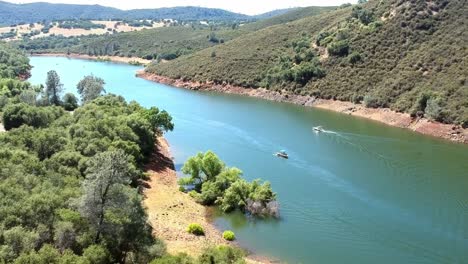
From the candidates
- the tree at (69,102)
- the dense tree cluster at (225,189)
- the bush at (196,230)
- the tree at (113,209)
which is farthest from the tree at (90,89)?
the tree at (113,209)

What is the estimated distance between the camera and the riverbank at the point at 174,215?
160 ft

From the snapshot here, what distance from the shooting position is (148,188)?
63.4m

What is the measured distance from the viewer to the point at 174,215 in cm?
5569

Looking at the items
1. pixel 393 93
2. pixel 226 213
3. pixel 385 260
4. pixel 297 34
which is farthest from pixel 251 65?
pixel 385 260

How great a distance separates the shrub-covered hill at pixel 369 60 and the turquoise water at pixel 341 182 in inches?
461

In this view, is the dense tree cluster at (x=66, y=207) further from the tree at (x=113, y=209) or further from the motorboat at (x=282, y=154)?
the motorboat at (x=282, y=154)

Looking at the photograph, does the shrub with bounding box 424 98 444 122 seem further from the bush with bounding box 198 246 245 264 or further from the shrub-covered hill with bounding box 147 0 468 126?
the bush with bounding box 198 246 245 264

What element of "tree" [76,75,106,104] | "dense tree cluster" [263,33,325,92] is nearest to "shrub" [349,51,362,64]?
"dense tree cluster" [263,33,325,92]

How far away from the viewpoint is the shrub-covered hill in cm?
11200

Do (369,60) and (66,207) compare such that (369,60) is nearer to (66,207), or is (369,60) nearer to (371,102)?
(371,102)

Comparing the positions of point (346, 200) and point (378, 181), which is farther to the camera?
point (378, 181)

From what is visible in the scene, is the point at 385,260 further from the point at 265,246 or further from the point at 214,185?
the point at 214,185

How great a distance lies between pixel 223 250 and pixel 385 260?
17917mm

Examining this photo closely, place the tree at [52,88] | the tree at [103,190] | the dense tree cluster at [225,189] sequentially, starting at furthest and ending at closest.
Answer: the tree at [52,88] < the dense tree cluster at [225,189] < the tree at [103,190]
